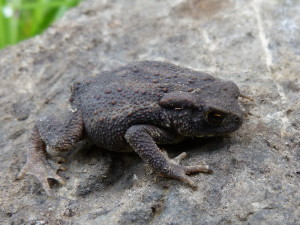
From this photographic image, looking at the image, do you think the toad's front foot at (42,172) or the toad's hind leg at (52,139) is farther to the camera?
the toad's hind leg at (52,139)

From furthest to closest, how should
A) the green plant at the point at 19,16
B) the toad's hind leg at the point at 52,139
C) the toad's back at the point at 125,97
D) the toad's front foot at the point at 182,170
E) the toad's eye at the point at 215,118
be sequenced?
the green plant at the point at 19,16 → the toad's hind leg at the point at 52,139 → the toad's back at the point at 125,97 → the toad's eye at the point at 215,118 → the toad's front foot at the point at 182,170

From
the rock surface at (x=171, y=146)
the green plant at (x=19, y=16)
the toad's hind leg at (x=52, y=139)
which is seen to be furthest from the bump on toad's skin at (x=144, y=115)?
the green plant at (x=19, y=16)

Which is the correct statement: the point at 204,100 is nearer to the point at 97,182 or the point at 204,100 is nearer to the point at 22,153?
the point at 97,182

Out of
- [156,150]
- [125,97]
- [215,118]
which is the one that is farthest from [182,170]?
[125,97]

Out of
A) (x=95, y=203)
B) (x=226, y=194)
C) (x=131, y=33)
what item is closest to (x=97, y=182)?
(x=95, y=203)

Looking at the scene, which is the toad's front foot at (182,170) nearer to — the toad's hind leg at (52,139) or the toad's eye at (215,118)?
the toad's eye at (215,118)

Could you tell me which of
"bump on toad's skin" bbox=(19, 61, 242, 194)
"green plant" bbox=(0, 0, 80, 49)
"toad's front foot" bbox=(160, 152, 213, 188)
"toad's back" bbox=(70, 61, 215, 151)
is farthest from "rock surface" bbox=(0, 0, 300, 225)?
"green plant" bbox=(0, 0, 80, 49)
